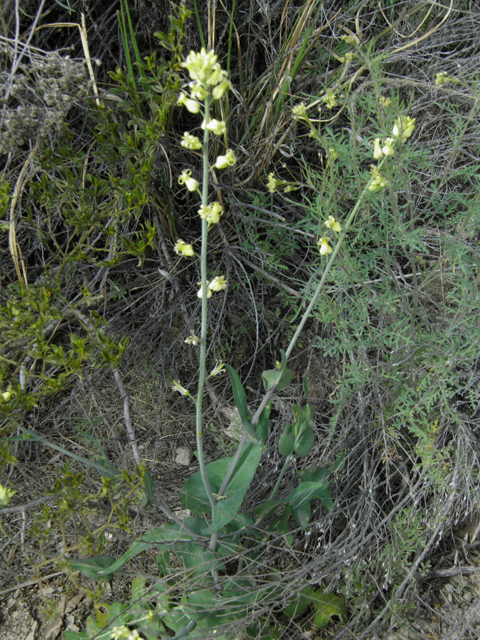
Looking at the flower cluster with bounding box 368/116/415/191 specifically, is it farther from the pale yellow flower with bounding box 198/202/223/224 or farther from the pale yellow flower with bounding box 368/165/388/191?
the pale yellow flower with bounding box 198/202/223/224

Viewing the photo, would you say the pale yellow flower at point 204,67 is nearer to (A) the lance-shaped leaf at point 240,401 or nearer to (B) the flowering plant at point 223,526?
(B) the flowering plant at point 223,526

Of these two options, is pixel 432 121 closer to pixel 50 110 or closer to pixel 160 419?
pixel 50 110

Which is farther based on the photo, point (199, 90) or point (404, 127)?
point (404, 127)

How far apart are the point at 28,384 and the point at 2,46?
1.15 meters

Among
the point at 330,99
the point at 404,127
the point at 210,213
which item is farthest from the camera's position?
the point at 330,99

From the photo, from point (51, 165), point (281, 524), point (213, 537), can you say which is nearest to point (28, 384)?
point (51, 165)

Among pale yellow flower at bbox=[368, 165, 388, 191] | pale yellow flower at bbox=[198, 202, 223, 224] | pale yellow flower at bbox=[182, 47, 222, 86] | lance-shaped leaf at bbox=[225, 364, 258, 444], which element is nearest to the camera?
pale yellow flower at bbox=[182, 47, 222, 86]

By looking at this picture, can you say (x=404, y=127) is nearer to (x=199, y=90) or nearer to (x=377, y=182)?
(x=377, y=182)

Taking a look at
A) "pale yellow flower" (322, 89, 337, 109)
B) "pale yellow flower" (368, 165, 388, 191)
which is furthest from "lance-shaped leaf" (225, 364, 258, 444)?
"pale yellow flower" (322, 89, 337, 109)

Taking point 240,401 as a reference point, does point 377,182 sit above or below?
above

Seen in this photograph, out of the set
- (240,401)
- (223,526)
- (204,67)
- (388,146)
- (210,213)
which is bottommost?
(223,526)

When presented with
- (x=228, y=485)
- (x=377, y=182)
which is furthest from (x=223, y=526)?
(x=377, y=182)

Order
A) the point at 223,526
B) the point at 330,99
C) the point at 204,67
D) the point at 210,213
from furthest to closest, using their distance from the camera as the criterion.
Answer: the point at 330,99 < the point at 223,526 < the point at 210,213 < the point at 204,67

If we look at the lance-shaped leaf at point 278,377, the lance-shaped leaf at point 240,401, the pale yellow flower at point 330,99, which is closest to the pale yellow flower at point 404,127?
the pale yellow flower at point 330,99
